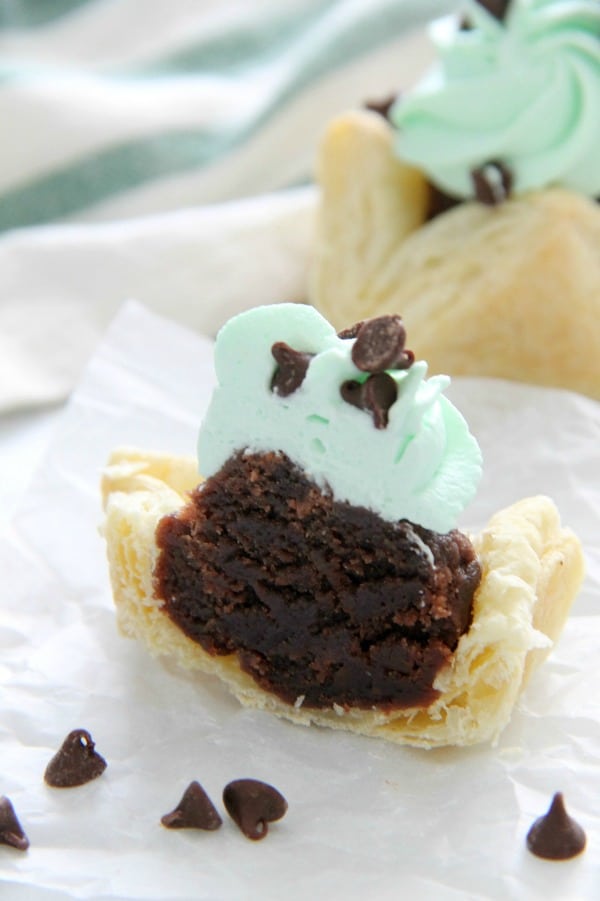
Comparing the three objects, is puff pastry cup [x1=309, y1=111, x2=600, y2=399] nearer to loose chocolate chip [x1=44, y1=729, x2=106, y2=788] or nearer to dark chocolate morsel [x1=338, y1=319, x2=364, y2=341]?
dark chocolate morsel [x1=338, y1=319, x2=364, y2=341]

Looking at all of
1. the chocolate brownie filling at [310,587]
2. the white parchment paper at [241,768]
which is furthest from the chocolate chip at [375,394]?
the white parchment paper at [241,768]

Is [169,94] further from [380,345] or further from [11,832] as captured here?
[11,832]

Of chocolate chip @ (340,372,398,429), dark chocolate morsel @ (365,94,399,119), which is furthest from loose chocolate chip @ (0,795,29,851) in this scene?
dark chocolate morsel @ (365,94,399,119)

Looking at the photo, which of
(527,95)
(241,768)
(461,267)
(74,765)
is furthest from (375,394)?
(527,95)

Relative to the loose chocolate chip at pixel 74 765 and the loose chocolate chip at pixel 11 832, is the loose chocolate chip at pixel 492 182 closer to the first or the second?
the loose chocolate chip at pixel 74 765

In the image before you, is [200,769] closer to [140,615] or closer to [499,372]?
[140,615]
